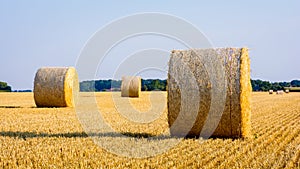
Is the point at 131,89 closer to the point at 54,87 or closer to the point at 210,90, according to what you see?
the point at 54,87

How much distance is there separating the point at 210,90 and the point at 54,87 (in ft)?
33.5

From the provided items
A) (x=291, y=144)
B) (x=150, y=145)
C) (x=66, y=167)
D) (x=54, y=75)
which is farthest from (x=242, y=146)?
(x=54, y=75)

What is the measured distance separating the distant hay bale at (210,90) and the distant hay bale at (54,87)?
30.4 feet

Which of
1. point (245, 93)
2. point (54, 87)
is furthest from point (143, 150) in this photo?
point (54, 87)

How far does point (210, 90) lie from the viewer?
8.48 meters

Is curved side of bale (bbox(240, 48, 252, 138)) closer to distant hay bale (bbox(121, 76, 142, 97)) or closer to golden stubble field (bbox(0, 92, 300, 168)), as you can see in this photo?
golden stubble field (bbox(0, 92, 300, 168))

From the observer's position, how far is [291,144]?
25.2 ft

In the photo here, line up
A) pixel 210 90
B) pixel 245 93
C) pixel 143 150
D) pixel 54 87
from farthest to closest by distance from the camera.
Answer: pixel 54 87 → pixel 245 93 → pixel 210 90 → pixel 143 150

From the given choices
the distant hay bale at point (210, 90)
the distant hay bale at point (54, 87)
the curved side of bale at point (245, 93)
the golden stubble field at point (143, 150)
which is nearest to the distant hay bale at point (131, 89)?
the distant hay bale at point (54, 87)

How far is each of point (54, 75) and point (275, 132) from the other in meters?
10.9

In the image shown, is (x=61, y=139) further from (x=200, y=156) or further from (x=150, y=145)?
(x=200, y=156)

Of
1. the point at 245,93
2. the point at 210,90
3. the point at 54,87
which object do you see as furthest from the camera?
the point at 54,87

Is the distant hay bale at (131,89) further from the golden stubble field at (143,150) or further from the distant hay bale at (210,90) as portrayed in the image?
the distant hay bale at (210,90)

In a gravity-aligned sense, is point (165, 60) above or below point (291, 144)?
above
